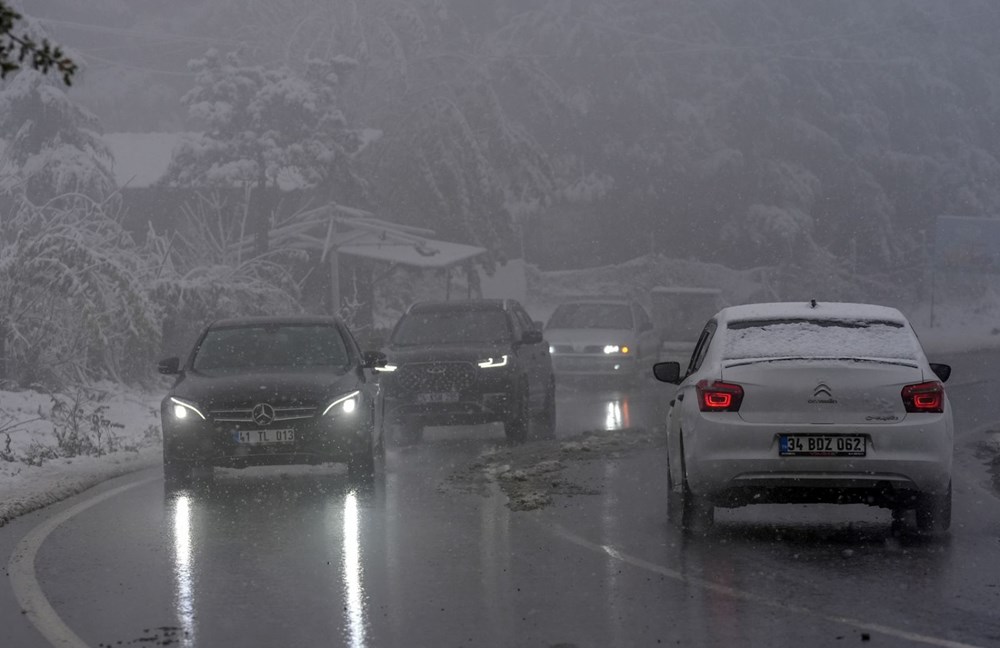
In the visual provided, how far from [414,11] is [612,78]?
12809 mm

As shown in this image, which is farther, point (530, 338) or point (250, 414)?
point (530, 338)

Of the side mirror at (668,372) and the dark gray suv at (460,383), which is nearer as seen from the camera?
the side mirror at (668,372)

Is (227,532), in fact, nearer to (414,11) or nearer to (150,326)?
(150,326)

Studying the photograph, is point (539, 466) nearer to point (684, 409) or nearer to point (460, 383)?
point (460, 383)

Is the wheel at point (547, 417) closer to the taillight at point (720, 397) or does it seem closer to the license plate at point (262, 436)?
the license plate at point (262, 436)

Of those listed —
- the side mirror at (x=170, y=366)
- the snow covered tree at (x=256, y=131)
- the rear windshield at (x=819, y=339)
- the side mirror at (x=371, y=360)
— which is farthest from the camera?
the snow covered tree at (x=256, y=131)

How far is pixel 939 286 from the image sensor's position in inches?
3086

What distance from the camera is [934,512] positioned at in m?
10.0

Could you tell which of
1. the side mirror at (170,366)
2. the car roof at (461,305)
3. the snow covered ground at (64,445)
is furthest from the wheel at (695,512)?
the car roof at (461,305)

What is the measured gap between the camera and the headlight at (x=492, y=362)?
18.1 metres

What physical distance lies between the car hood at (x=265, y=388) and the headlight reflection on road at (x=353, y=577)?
4.14 feet

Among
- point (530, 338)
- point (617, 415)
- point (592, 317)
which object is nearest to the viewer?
point (530, 338)

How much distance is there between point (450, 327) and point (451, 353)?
1.58m

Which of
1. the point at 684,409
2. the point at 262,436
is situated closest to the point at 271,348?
the point at 262,436
